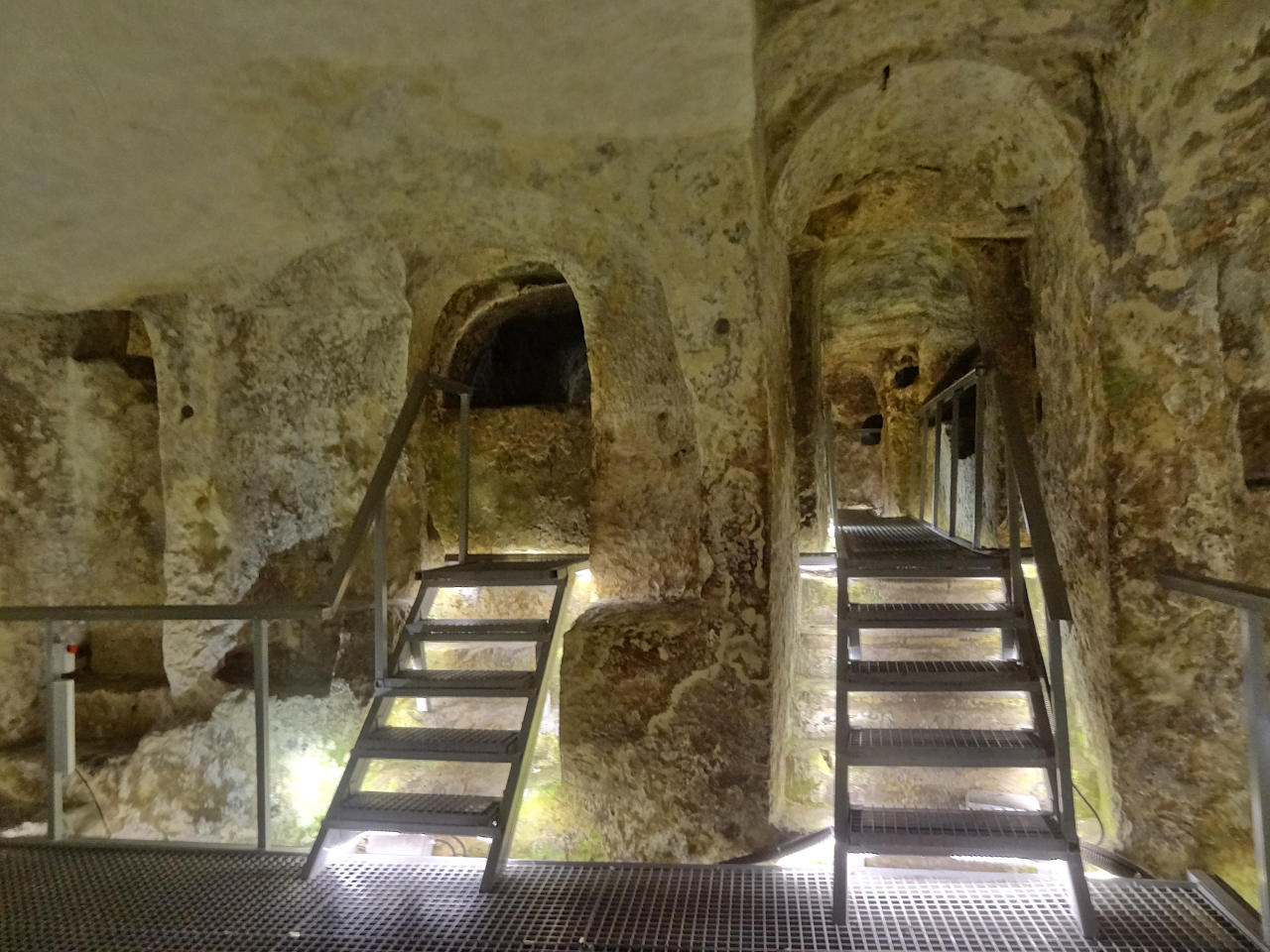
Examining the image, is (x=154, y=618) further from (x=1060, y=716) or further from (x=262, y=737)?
(x=1060, y=716)

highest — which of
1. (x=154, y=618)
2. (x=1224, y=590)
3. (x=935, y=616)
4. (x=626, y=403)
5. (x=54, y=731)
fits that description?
(x=626, y=403)

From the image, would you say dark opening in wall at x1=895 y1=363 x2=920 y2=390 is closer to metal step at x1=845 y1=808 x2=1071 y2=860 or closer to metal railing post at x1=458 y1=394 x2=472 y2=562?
metal railing post at x1=458 y1=394 x2=472 y2=562

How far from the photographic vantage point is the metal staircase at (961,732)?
2451mm

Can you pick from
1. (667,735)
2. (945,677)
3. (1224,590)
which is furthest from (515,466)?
(1224,590)

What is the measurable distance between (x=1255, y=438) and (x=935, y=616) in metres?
1.63

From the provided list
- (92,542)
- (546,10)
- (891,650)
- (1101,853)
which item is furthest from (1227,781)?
(92,542)

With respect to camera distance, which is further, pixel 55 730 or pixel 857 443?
pixel 857 443

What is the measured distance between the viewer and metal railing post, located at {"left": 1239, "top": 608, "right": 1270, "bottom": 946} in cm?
219

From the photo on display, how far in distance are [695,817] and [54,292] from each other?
452 cm

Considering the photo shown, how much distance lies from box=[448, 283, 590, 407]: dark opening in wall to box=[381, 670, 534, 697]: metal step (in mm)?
2724

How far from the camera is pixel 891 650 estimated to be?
540 cm

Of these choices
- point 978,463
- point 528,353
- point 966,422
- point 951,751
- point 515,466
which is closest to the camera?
point 951,751

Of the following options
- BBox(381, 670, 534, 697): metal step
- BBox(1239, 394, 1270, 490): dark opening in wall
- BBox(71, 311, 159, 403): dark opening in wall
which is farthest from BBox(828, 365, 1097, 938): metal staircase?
BBox(71, 311, 159, 403): dark opening in wall

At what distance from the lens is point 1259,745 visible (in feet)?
7.27
